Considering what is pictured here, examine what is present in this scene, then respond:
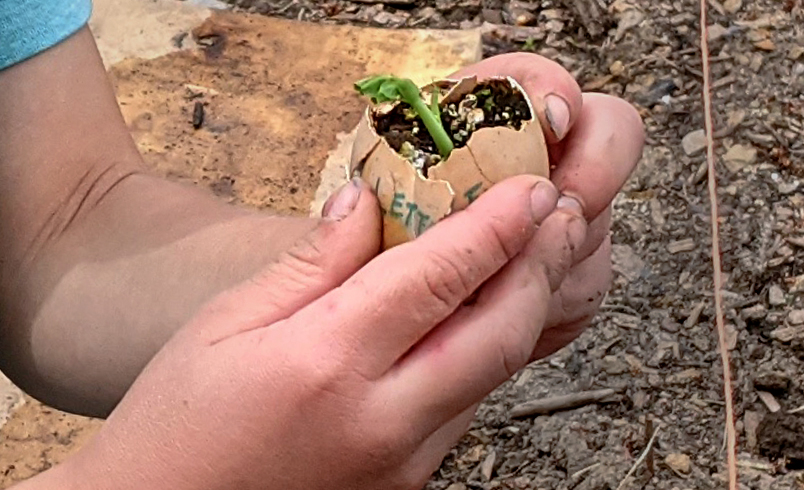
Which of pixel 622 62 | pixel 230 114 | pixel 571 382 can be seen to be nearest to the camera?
pixel 571 382

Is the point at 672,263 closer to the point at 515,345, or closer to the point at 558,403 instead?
the point at 558,403

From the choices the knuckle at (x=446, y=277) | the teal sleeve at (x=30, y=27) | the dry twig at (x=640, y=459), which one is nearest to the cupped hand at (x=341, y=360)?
the knuckle at (x=446, y=277)

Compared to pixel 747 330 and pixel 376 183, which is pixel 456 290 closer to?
pixel 376 183

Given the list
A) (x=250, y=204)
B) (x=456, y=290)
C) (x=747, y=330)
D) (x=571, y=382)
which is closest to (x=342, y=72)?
(x=250, y=204)

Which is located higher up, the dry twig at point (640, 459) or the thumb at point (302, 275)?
the thumb at point (302, 275)

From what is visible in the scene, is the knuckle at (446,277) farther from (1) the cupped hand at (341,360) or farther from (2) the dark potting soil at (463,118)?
(2) the dark potting soil at (463,118)

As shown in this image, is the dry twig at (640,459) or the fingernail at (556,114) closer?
the fingernail at (556,114)
